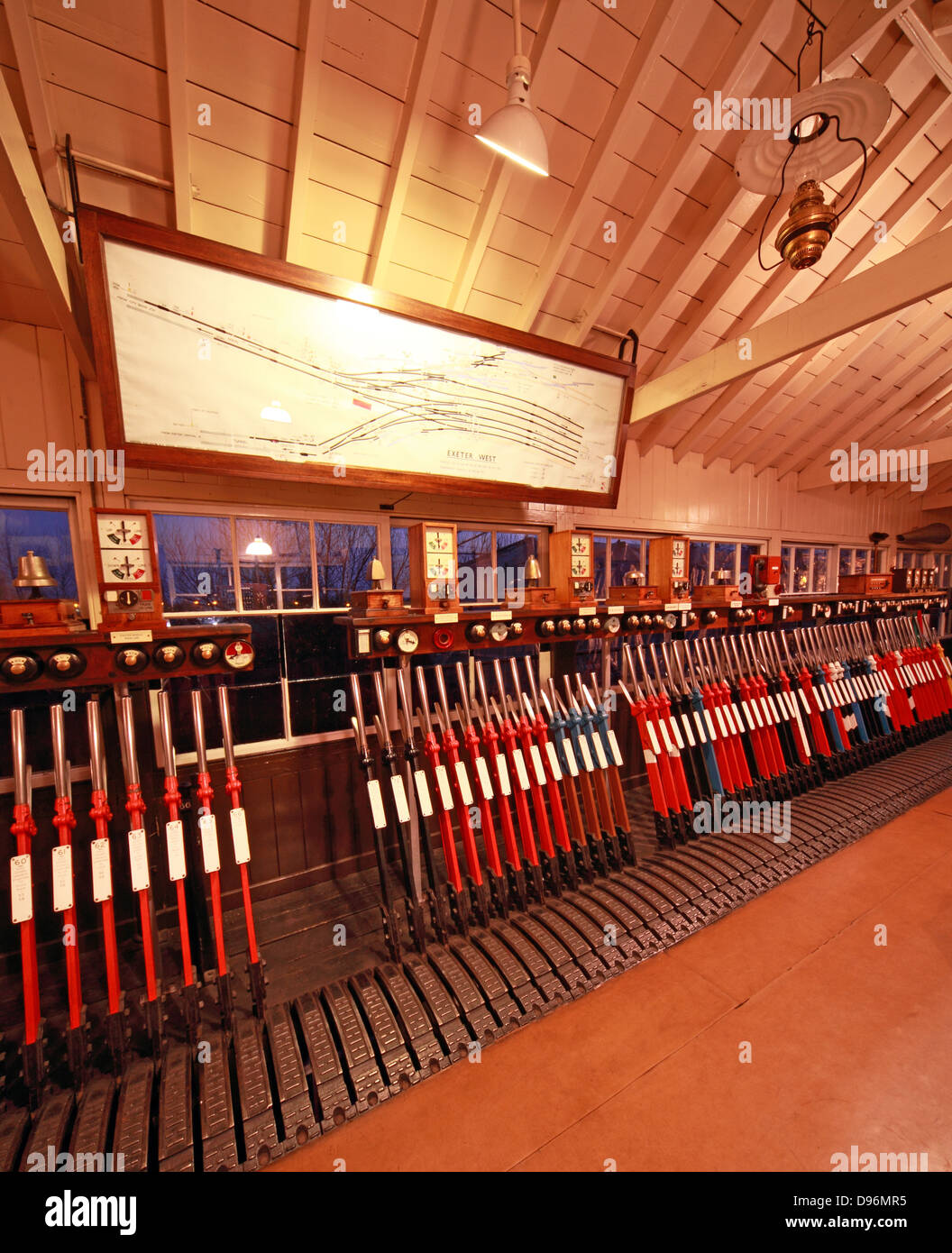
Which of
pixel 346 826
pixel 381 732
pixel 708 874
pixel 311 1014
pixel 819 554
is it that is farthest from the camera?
pixel 819 554

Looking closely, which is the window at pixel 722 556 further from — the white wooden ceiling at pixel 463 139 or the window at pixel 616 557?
the white wooden ceiling at pixel 463 139

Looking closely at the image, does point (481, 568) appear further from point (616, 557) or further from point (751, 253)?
point (751, 253)

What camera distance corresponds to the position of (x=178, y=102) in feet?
5.55

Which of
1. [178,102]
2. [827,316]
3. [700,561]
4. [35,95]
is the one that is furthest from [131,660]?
[700,561]

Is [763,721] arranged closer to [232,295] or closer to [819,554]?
[819,554]

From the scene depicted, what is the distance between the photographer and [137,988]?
213cm

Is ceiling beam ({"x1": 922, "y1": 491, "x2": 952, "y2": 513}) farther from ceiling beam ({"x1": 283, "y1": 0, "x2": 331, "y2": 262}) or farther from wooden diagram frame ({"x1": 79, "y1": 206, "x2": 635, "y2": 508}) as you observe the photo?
ceiling beam ({"x1": 283, "y1": 0, "x2": 331, "y2": 262})

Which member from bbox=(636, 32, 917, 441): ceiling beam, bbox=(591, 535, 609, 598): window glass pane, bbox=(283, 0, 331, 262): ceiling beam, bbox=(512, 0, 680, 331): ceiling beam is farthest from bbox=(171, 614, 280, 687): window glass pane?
bbox=(636, 32, 917, 441): ceiling beam

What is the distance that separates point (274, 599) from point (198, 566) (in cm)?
46

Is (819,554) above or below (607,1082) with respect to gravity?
above

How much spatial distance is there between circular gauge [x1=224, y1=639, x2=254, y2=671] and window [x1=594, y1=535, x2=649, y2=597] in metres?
3.07

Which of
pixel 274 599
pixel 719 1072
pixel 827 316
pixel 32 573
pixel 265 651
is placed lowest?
pixel 719 1072
